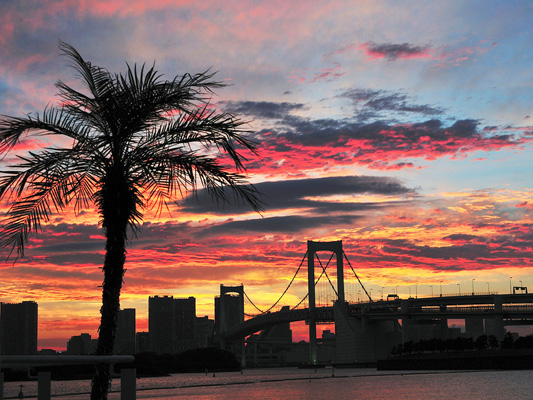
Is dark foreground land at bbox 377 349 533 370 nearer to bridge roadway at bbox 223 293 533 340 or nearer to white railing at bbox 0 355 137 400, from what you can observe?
bridge roadway at bbox 223 293 533 340

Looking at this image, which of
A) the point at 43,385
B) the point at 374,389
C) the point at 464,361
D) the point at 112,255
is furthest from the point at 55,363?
the point at 464,361

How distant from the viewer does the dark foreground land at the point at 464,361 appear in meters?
93.1

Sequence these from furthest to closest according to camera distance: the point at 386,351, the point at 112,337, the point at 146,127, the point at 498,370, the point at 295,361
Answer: the point at 295,361 < the point at 386,351 < the point at 498,370 < the point at 146,127 < the point at 112,337

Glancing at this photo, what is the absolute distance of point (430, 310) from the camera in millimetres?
107812

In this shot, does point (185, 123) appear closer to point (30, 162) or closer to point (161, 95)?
point (161, 95)

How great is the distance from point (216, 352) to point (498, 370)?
60218 mm

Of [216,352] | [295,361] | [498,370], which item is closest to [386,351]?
[498,370]

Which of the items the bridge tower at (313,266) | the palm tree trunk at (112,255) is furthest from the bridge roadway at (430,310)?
the palm tree trunk at (112,255)

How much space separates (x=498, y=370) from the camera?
3740 inches

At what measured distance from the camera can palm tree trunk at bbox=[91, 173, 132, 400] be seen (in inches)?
362

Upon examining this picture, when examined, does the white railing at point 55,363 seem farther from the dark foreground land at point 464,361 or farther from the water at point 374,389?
the dark foreground land at point 464,361

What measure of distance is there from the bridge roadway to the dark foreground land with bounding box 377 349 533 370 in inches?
239

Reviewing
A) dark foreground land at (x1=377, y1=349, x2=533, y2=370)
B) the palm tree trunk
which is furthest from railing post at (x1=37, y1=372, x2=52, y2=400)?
dark foreground land at (x1=377, y1=349, x2=533, y2=370)

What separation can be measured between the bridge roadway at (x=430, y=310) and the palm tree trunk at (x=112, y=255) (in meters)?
99.7
